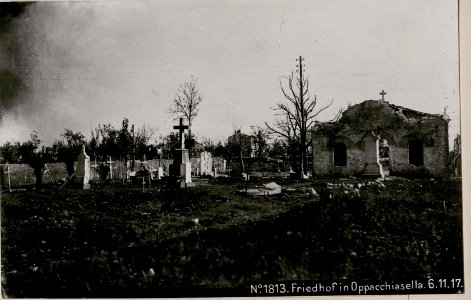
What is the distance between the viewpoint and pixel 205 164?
11.8 m

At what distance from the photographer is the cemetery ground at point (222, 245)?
3381 millimetres

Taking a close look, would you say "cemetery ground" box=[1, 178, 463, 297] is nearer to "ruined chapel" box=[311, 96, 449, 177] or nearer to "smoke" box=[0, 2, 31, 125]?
"smoke" box=[0, 2, 31, 125]

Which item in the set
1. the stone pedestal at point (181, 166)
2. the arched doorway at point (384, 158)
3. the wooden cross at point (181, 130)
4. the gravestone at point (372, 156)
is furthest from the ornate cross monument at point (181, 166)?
the arched doorway at point (384, 158)

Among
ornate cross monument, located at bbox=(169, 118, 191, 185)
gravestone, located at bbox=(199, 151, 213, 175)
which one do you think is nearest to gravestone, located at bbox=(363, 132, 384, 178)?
ornate cross monument, located at bbox=(169, 118, 191, 185)

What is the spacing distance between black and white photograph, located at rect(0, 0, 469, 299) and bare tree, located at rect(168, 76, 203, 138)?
0.02 m

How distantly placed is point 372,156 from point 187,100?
218 inches

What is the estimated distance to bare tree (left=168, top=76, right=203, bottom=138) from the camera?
13.2 feet

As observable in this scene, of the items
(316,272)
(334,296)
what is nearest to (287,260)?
(316,272)

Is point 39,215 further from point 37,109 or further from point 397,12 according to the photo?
point 397,12

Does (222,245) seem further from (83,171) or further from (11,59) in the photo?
(83,171)

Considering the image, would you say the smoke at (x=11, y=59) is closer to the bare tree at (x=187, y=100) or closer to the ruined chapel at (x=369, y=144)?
the bare tree at (x=187, y=100)

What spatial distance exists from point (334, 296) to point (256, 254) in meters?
0.95

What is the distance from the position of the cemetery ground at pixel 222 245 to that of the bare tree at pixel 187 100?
4.35 feet

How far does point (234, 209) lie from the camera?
14.3 feet
